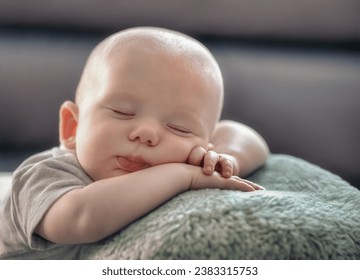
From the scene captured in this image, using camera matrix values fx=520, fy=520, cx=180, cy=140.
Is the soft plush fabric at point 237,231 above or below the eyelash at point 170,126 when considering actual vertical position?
below

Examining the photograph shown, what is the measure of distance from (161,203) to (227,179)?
0.32 ft

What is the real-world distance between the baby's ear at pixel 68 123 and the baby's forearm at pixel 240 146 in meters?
0.23

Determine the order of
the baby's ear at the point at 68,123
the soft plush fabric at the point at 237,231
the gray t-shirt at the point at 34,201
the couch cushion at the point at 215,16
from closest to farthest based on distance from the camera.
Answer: the soft plush fabric at the point at 237,231 → the gray t-shirt at the point at 34,201 → the baby's ear at the point at 68,123 → the couch cushion at the point at 215,16

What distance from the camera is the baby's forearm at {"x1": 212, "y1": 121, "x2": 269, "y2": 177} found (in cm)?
86

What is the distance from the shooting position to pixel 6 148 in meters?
1.16

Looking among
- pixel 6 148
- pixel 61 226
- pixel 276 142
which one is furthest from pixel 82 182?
pixel 276 142

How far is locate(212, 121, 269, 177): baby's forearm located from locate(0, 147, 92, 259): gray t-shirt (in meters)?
0.26

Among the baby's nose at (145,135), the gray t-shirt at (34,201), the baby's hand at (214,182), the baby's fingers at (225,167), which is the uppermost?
the baby's nose at (145,135)

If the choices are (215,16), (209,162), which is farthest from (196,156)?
(215,16)

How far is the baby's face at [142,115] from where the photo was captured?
0.68 m

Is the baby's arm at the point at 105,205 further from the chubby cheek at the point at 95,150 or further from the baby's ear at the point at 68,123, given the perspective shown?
the baby's ear at the point at 68,123

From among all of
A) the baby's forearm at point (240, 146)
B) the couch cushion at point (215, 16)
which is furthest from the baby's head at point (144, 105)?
the couch cushion at point (215, 16)

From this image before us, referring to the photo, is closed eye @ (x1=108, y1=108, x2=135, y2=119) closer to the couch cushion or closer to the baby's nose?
the baby's nose
